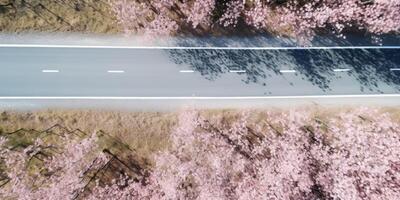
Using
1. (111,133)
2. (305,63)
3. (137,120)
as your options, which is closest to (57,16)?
Result: (111,133)

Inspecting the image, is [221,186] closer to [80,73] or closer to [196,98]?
[196,98]

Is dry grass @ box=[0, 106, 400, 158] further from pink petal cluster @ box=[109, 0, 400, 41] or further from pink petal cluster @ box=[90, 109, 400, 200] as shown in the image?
pink petal cluster @ box=[109, 0, 400, 41]

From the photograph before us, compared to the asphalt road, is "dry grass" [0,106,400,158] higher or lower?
lower

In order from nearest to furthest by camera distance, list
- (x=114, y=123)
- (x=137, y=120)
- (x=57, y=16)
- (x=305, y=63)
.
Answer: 1. (x=57, y=16)
2. (x=114, y=123)
3. (x=137, y=120)
4. (x=305, y=63)

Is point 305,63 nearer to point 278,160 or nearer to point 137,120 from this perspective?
point 278,160

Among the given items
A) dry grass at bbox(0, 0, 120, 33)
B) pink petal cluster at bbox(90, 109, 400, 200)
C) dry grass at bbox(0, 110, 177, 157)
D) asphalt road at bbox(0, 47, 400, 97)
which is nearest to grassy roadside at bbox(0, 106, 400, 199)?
dry grass at bbox(0, 110, 177, 157)

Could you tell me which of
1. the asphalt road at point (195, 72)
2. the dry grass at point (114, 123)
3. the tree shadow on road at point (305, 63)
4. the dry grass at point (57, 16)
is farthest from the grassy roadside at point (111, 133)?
the dry grass at point (57, 16)

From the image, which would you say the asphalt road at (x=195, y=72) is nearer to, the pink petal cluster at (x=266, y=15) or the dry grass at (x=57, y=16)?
the dry grass at (x=57, y=16)
